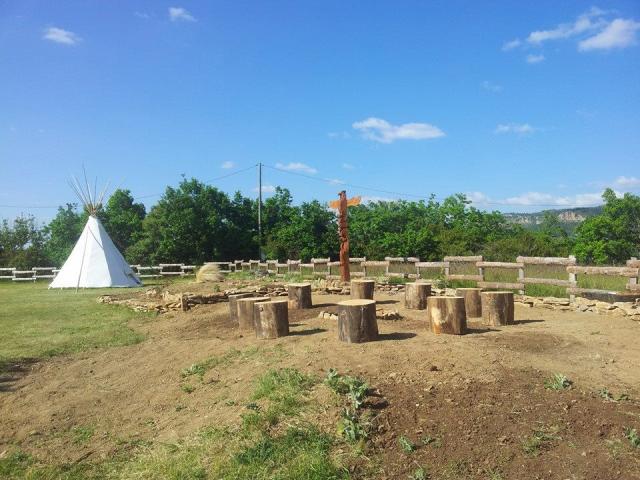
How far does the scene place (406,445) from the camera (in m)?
3.89

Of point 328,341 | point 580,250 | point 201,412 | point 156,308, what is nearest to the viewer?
point 201,412

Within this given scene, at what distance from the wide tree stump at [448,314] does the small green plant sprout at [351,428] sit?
106 inches

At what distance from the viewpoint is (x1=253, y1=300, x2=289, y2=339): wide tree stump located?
7.43 m

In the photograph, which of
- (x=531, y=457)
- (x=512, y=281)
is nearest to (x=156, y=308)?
(x=512, y=281)

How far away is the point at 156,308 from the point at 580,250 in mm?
22392

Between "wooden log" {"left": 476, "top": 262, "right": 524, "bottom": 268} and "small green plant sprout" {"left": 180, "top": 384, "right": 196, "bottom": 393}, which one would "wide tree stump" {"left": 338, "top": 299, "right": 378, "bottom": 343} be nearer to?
"small green plant sprout" {"left": 180, "top": 384, "right": 196, "bottom": 393}

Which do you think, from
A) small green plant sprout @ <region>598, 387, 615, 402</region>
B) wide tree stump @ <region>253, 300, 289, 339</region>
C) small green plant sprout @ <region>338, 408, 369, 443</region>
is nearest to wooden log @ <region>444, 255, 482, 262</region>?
wide tree stump @ <region>253, 300, 289, 339</region>

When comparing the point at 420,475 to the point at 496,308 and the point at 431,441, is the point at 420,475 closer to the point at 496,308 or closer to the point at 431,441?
the point at 431,441

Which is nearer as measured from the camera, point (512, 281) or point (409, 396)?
point (409, 396)

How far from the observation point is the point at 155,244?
34469 millimetres

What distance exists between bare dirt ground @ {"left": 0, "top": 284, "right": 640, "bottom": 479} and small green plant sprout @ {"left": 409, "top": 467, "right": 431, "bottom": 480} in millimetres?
53

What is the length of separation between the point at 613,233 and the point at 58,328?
2577 centimetres

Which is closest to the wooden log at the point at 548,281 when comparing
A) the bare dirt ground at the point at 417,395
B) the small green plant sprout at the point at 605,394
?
the bare dirt ground at the point at 417,395

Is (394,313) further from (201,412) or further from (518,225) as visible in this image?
(518,225)
